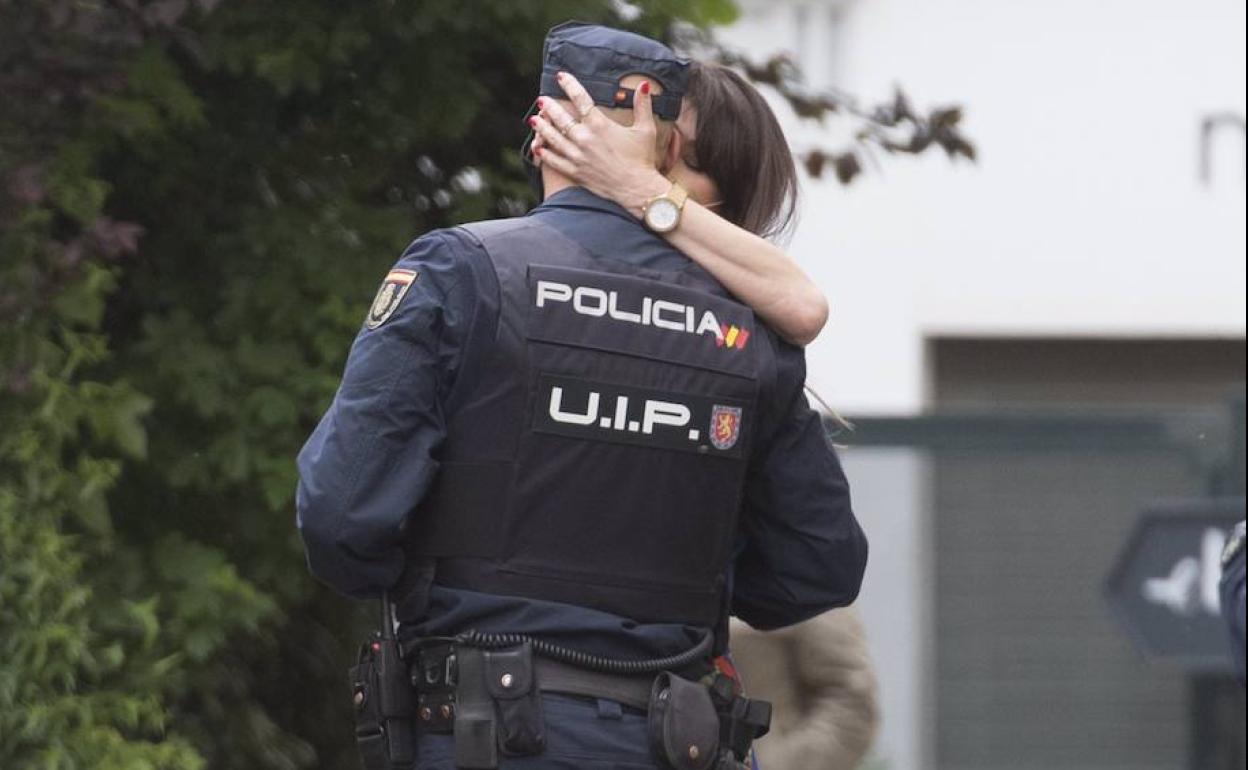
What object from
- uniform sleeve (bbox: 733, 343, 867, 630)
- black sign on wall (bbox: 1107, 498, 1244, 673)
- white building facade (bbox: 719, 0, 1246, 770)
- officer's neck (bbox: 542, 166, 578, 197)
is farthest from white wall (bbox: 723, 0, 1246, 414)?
officer's neck (bbox: 542, 166, 578, 197)

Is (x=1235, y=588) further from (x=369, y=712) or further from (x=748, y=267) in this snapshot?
(x=369, y=712)

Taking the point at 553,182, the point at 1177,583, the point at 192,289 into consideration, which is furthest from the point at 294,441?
the point at 1177,583

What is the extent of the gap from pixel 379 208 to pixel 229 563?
735 mm

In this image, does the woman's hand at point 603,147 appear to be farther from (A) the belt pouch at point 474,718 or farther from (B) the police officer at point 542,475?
(A) the belt pouch at point 474,718

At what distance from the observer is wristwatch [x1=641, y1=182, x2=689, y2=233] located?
3094 millimetres

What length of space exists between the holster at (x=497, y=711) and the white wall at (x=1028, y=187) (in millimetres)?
6659

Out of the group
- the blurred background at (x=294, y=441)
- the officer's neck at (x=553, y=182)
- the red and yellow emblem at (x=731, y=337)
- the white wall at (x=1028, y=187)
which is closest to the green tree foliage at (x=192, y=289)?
the blurred background at (x=294, y=441)

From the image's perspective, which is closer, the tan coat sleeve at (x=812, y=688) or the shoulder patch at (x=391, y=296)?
the shoulder patch at (x=391, y=296)

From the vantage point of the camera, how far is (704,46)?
4.95m

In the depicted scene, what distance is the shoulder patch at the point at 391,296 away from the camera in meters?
2.91

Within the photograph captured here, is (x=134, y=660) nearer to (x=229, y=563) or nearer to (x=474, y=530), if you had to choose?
(x=229, y=563)

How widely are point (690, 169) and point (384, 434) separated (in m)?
0.66

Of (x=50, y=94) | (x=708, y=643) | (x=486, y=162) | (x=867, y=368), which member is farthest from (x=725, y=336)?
(x=867, y=368)

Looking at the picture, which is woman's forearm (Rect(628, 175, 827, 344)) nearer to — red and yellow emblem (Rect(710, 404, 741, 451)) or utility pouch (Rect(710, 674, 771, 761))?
red and yellow emblem (Rect(710, 404, 741, 451))
